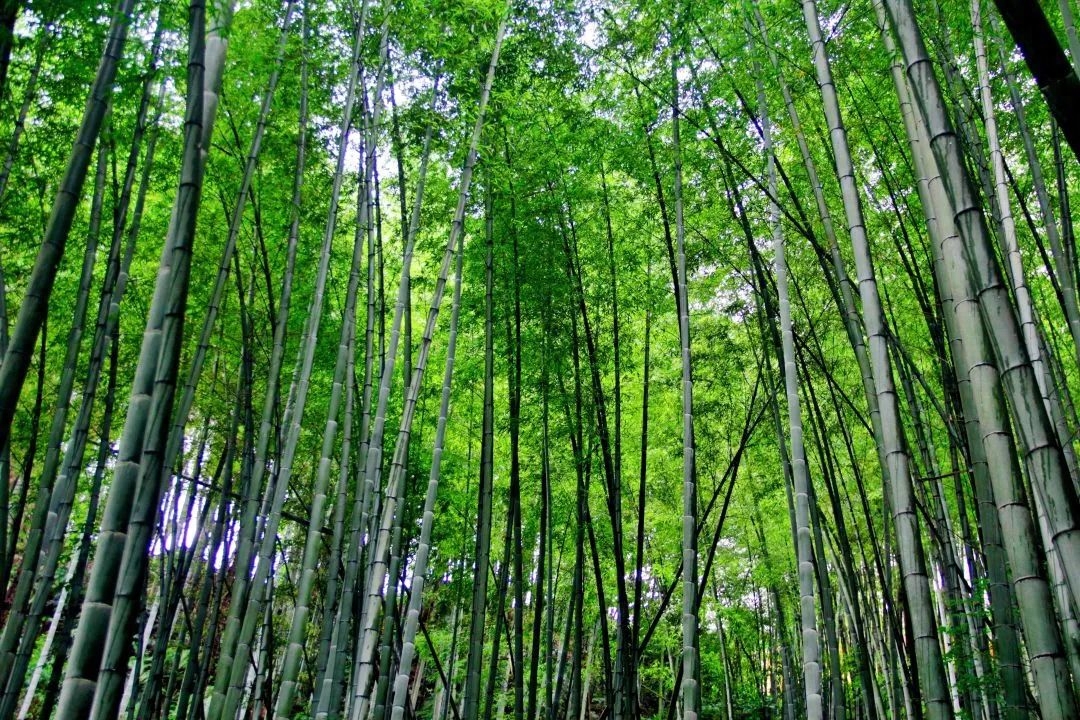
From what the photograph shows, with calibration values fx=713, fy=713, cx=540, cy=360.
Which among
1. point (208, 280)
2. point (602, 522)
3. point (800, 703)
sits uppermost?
point (208, 280)

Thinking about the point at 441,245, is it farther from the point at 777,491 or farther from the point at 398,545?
the point at 777,491

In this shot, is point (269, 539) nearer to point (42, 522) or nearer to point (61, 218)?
point (42, 522)

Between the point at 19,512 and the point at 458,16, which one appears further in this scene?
the point at 19,512

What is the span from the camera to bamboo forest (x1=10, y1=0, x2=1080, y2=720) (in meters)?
1.67

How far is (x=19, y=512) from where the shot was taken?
4953mm

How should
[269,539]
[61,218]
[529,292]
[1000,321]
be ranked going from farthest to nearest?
[529,292]
[269,539]
[61,218]
[1000,321]

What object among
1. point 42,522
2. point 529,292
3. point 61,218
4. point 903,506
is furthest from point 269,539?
point 529,292

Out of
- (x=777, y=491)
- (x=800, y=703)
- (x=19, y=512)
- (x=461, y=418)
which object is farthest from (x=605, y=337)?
(x=800, y=703)

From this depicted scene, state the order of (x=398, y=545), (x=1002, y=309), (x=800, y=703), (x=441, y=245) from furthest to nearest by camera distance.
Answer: (x=800, y=703)
(x=441, y=245)
(x=398, y=545)
(x=1002, y=309)

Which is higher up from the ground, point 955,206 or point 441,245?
point 441,245

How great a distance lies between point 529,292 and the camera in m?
5.35

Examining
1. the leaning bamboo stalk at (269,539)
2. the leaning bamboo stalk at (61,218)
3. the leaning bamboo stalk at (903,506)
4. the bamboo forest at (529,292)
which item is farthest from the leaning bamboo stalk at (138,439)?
the leaning bamboo stalk at (903,506)

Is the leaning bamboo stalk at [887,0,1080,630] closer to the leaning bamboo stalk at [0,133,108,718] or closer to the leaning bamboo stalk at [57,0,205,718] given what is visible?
the leaning bamboo stalk at [57,0,205,718]

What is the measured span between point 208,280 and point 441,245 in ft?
5.83
